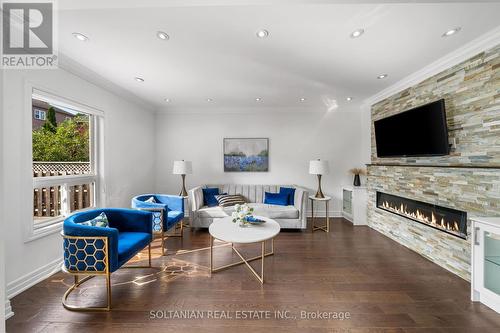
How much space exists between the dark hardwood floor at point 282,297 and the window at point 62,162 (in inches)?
34.5

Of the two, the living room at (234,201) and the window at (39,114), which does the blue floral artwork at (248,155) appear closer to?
the living room at (234,201)

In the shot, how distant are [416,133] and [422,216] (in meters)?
1.21

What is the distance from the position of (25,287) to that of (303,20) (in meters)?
3.83

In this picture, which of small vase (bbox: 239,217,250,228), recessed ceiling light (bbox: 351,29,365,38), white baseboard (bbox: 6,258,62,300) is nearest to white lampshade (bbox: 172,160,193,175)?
small vase (bbox: 239,217,250,228)

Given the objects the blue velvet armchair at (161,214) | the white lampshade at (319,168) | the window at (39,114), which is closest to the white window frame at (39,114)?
→ the window at (39,114)

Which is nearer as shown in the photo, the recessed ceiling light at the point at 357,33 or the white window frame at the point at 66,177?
the recessed ceiling light at the point at 357,33

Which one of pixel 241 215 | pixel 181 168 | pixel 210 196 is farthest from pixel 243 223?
pixel 181 168

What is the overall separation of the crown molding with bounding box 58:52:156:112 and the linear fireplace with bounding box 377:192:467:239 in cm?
505

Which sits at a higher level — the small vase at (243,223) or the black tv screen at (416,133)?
the black tv screen at (416,133)

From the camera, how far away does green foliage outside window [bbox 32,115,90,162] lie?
242 cm

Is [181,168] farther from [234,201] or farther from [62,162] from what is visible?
[62,162]

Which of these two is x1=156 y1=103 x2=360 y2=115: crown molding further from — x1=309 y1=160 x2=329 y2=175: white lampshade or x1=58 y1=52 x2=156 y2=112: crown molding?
x1=309 y1=160 x2=329 y2=175: white lampshade

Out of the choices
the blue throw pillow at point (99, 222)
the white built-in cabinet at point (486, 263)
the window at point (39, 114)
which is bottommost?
the white built-in cabinet at point (486, 263)

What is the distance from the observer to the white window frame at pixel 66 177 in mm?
2189
